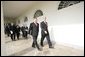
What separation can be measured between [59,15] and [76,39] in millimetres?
1434

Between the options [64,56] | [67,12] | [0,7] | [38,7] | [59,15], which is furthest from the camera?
[38,7]

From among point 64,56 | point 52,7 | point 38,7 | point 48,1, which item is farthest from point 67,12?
point 38,7

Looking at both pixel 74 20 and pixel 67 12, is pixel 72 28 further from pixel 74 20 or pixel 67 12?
pixel 67 12

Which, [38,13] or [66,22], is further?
[38,13]

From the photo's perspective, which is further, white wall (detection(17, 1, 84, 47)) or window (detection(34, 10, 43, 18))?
window (detection(34, 10, 43, 18))

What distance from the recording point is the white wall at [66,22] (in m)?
3.62

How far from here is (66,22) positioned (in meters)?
4.20

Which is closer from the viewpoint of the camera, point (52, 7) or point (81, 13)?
point (81, 13)

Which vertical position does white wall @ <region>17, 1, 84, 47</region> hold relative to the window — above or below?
below

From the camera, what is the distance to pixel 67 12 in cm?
412

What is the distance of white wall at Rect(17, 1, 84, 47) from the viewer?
3616 millimetres

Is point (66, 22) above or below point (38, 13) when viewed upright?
→ below

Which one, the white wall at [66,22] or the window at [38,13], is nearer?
the white wall at [66,22]

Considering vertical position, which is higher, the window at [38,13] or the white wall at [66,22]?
the window at [38,13]
